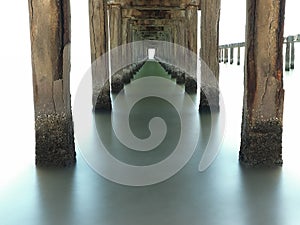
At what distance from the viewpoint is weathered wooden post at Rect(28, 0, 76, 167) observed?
9.39 ft

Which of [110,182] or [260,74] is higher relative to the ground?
[260,74]

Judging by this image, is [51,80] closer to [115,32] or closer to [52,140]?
[52,140]

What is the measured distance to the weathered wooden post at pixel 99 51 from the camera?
16.8 feet

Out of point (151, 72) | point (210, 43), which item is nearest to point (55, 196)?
point (210, 43)

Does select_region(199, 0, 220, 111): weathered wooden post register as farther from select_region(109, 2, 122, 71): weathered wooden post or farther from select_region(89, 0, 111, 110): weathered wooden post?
select_region(109, 2, 122, 71): weathered wooden post

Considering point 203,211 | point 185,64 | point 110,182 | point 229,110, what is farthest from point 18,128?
point 185,64

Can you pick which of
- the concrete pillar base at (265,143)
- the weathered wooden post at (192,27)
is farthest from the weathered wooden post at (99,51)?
the concrete pillar base at (265,143)

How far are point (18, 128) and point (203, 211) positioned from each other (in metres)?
2.88

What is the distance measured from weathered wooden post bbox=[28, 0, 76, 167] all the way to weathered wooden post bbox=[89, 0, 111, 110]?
7.24 ft

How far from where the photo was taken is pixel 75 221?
2.17 m

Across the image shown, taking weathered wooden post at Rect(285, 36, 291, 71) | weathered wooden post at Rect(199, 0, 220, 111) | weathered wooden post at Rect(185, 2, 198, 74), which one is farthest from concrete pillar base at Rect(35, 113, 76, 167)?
weathered wooden post at Rect(285, 36, 291, 71)

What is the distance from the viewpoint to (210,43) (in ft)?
17.5

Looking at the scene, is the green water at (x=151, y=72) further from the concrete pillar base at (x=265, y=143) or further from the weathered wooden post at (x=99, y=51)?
the concrete pillar base at (x=265, y=143)

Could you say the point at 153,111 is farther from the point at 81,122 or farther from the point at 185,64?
the point at 185,64
